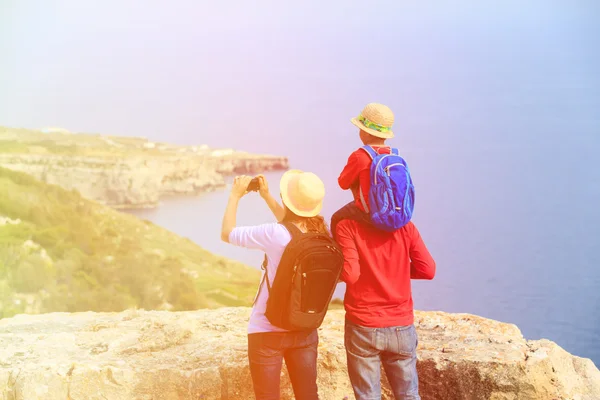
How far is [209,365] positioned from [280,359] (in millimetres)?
1076

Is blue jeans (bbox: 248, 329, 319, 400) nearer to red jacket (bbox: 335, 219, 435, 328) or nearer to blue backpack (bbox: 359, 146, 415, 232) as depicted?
red jacket (bbox: 335, 219, 435, 328)

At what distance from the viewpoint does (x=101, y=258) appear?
23.3 feet

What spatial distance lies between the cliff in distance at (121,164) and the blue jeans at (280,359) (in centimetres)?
433

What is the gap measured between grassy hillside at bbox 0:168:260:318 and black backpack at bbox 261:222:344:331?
14.6 feet

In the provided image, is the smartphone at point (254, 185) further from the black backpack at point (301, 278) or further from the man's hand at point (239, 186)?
the black backpack at point (301, 278)

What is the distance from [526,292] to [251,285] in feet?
9.06

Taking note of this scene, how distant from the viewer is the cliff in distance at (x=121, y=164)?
7.24 meters

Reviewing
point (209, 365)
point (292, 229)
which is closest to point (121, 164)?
point (209, 365)

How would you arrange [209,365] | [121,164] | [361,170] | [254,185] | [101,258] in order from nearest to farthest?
[361,170], [254,185], [209,365], [101,258], [121,164]

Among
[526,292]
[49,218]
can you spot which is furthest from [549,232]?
[49,218]

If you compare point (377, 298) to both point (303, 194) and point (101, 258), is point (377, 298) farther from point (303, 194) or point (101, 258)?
point (101, 258)

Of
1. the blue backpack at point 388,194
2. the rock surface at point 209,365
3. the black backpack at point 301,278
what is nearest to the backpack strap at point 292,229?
the black backpack at point 301,278

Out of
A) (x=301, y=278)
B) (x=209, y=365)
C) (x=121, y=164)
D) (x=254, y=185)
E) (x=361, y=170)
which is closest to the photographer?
(x=301, y=278)

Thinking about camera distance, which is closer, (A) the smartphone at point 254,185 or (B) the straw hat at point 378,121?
(B) the straw hat at point 378,121
